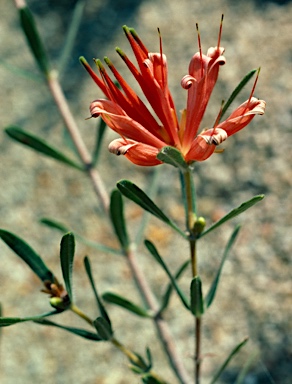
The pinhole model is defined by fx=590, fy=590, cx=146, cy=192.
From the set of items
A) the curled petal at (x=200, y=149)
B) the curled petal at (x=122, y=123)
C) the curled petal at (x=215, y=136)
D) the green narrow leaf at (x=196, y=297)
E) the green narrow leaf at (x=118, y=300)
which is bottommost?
the green narrow leaf at (x=196, y=297)

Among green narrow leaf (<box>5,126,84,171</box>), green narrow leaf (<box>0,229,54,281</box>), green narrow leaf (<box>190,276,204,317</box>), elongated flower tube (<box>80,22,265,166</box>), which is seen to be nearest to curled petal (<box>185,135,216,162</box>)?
elongated flower tube (<box>80,22,265,166</box>)

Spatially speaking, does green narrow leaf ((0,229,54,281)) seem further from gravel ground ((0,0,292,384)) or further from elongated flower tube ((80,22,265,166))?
gravel ground ((0,0,292,384))

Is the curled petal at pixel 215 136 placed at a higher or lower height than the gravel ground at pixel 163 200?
lower

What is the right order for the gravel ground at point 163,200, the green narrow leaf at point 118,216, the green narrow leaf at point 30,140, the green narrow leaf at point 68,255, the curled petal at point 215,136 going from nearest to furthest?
the curled petal at point 215,136 → the green narrow leaf at point 68,255 → the green narrow leaf at point 118,216 → the green narrow leaf at point 30,140 → the gravel ground at point 163,200

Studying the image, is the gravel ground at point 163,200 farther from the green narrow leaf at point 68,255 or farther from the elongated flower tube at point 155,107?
the elongated flower tube at point 155,107

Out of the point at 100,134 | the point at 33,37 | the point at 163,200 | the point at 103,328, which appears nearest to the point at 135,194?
the point at 103,328

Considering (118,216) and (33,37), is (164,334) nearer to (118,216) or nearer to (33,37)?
(118,216)

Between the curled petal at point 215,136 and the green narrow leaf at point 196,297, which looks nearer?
the curled petal at point 215,136

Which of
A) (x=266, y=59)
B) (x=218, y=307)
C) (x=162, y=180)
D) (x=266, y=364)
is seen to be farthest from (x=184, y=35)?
(x=266, y=364)

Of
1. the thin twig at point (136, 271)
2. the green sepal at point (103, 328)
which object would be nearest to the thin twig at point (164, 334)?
the thin twig at point (136, 271)
